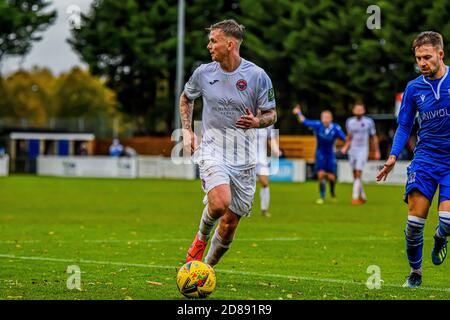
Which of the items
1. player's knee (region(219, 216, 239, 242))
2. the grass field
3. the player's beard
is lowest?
the grass field

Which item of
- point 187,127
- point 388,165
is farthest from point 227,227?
point 388,165

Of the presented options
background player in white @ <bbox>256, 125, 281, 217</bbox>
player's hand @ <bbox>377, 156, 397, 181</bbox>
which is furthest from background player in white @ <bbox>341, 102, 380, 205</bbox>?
player's hand @ <bbox>377, 156, 397, 181</bbox>

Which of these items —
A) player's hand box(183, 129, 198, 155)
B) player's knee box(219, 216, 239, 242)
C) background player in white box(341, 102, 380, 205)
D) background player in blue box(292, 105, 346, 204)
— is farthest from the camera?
background player in white box(341, 102, 380, 205)

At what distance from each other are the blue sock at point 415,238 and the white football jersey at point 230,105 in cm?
172

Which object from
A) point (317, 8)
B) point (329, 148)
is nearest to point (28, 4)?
point (317, 8)

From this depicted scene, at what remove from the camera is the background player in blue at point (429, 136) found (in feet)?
34.0

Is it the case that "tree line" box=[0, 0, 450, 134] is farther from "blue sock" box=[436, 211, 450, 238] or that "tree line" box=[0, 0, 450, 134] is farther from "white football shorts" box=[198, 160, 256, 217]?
"white football shorts" box=[198, 160, 256, 217]

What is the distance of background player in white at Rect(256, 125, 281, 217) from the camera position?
23.3 m

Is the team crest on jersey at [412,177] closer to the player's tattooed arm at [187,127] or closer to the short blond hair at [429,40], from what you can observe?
the short blond hair at [429,40]

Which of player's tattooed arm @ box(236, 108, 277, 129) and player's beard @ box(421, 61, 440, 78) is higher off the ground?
player's beard @ box(421, 61, 440, 78)

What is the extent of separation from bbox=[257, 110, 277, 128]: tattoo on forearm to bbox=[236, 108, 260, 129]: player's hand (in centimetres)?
11

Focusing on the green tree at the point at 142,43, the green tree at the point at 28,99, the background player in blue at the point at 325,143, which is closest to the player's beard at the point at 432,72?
the background player in blue at the point at 325,143

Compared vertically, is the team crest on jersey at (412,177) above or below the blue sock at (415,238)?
above

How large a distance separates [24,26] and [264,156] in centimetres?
4984
